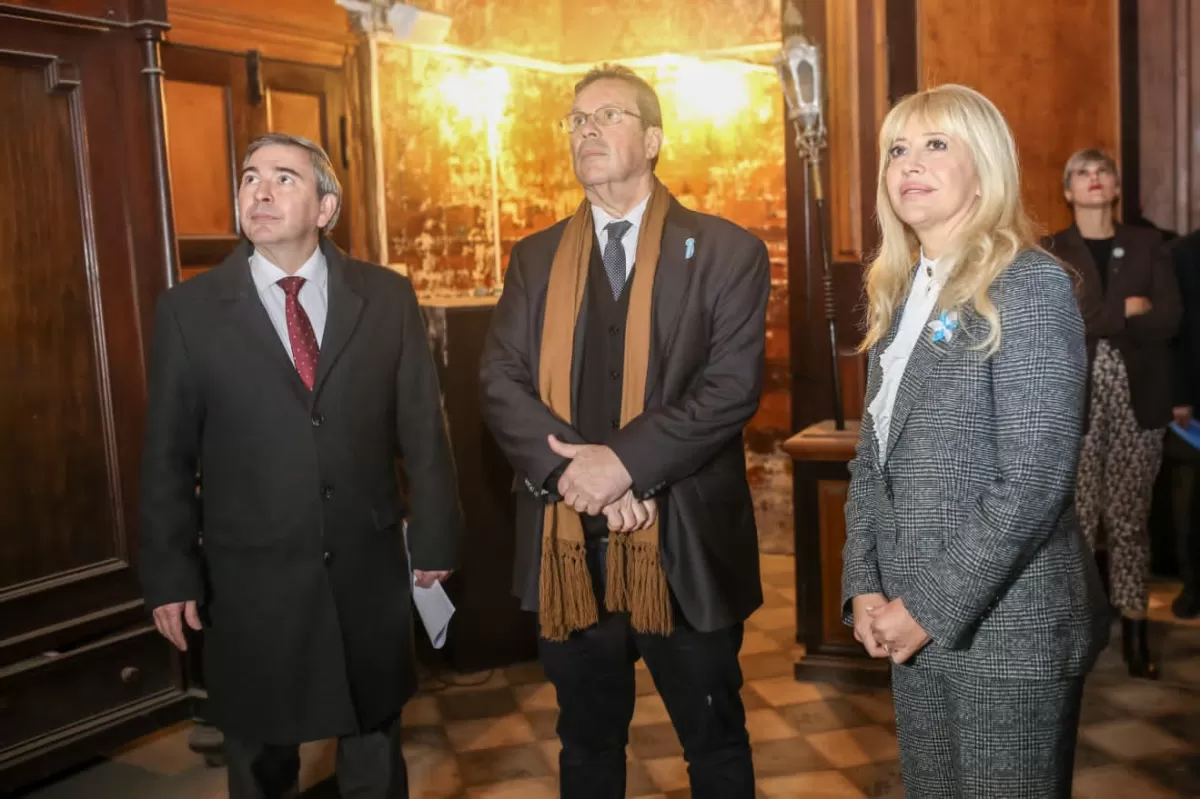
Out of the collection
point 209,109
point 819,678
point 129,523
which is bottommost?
point 819,678

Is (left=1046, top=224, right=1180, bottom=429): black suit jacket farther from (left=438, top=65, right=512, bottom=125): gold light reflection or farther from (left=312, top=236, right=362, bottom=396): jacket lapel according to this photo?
(left=438, top=65, right=512, bottom=125): gold light reflection

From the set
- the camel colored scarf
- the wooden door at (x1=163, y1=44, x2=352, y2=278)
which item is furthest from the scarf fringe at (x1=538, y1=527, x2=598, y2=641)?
the wooden door at (x1=163, y1=44, x2=352, y2=278)

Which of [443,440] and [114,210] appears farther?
[114,210]

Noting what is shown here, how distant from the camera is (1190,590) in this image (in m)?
4.58

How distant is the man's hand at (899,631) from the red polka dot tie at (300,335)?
3.79ft

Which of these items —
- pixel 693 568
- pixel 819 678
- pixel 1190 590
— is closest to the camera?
pixel 693 568

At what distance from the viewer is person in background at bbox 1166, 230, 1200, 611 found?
4.13 m

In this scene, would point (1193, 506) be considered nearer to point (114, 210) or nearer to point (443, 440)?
point (443, 440)

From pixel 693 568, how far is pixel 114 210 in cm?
194

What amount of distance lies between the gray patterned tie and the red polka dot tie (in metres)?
0.59

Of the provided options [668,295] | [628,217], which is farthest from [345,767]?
[628,217]

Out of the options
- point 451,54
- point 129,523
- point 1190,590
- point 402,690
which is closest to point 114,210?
point 129,523

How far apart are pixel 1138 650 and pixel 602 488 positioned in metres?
2.45

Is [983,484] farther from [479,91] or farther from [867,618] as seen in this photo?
[479,91]
